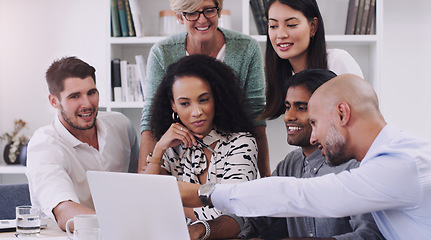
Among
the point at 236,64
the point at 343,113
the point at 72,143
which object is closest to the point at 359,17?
the point at 236,64

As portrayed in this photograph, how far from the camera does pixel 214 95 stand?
205 cm

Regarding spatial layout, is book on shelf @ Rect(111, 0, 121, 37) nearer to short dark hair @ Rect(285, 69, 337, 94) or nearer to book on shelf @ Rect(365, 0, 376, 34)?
book on shelf @ Rect(365, 0, 376, 34)

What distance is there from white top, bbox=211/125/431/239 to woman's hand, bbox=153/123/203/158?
611 mm

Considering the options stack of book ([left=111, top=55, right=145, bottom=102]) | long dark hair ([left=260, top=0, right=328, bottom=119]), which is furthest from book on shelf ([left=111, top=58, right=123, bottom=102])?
long dark hair ([left=260, top=0, right=328, bottom=119])

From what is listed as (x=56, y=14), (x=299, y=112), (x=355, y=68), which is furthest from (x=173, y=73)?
(x=56, y=14)

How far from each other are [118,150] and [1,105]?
1654 millimetres

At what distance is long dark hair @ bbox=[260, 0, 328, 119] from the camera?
2225 mm

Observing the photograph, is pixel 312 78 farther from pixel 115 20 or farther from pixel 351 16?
pixel 115 20

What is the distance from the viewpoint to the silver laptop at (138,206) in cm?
127

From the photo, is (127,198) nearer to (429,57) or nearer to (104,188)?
(104,188)

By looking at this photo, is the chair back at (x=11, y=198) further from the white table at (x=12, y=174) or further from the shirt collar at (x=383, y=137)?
the shirt collar at (x=383, y=137)

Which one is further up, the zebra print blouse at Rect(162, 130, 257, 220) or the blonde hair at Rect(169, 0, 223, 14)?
the blonde hair at Rect(169, 0, 223, 14)

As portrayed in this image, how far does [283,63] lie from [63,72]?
3.19 ft

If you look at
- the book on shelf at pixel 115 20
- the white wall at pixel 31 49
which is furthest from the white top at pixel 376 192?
the white wall at pixel 31 49
